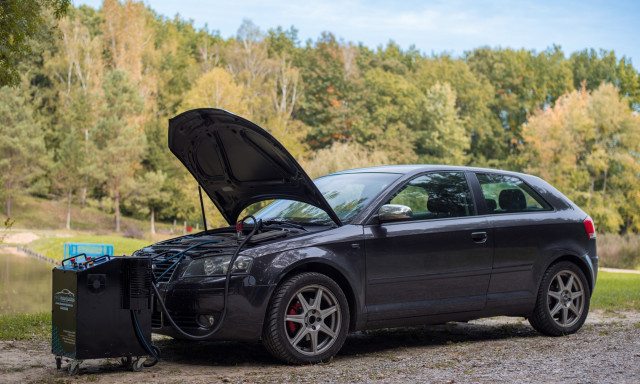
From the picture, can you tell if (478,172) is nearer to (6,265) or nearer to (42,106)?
(6,265)

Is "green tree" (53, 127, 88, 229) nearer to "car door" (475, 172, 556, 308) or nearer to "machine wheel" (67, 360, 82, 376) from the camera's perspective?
"car door" (475, 172, 556, 308)

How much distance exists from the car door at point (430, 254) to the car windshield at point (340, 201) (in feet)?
0.73

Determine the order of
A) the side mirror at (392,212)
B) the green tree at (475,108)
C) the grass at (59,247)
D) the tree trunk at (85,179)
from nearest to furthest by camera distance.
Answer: the side mirror at (392,212) < the grass at (59,247) < the tree trunk at (85,179) < the green tree at (475,108)

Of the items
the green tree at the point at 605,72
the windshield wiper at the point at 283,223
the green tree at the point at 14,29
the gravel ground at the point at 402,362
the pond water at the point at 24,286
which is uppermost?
the green tree at the point at 605,72

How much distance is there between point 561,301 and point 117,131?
49437mm

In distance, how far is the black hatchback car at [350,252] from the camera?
20.2ft

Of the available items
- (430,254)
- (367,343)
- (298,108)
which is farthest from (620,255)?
(298,108)

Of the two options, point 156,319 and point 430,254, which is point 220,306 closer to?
point 156,319

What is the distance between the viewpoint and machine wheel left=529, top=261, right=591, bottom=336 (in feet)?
26.0

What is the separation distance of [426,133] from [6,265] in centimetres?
4776

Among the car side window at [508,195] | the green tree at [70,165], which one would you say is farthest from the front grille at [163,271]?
the green tree at [70,165]

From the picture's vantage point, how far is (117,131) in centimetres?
5403

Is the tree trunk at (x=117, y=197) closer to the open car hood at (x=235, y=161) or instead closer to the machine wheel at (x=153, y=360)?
the open car hood at (x=235, y=161)

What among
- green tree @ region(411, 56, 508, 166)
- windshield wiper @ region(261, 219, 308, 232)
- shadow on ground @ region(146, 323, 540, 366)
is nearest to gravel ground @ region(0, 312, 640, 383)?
shadow on ground @ region(146, 323, 540, 366)
